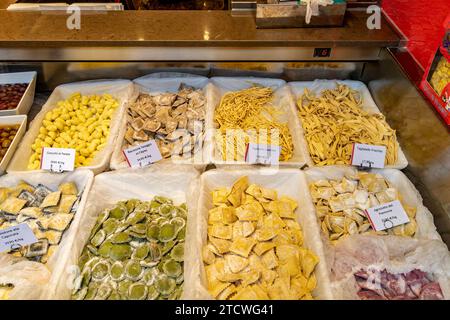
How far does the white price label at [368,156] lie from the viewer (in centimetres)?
189

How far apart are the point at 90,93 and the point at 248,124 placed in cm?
109

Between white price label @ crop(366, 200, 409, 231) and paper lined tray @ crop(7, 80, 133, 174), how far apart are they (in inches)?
53.9

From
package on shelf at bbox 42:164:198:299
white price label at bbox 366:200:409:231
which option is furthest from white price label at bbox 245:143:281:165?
white price label at bbox 366:200:409:231

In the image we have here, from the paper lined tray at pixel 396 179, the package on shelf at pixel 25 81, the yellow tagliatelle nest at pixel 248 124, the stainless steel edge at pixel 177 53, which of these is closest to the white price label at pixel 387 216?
the paper lined tray at pixel 396 179

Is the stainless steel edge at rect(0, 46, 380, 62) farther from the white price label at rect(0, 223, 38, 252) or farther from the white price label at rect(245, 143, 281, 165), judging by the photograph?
the white price label at rect(0, 223, 38, 252)

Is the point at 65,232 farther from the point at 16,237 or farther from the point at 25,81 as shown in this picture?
the point at 25,81

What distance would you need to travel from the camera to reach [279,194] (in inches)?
75.1

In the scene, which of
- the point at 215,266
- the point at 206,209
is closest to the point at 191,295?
the point at 215,266

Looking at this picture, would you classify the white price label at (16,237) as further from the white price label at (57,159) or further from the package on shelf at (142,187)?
the white price label at (57,159)

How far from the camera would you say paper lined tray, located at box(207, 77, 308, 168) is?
76.2 inches

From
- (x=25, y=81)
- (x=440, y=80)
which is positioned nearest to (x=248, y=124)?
(x=440, y=80)

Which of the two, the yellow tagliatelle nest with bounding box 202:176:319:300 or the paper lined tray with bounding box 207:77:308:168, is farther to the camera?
the paper lined tray with bounding box 207:77:308:168

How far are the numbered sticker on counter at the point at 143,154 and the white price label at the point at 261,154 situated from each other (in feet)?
1.61
